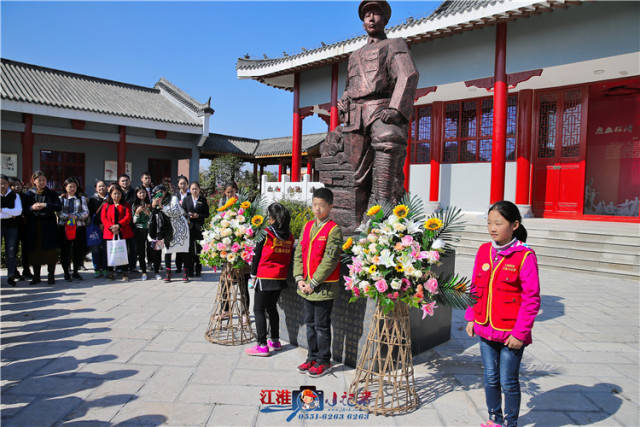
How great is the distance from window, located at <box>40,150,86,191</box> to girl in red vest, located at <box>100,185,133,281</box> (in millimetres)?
10502

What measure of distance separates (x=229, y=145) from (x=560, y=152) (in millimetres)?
14554

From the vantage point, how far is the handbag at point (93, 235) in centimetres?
589

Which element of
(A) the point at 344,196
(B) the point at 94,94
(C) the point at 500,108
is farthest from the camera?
(B) the point at 94,94

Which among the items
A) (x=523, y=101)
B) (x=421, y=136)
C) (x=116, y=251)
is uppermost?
(x=523, y=101)

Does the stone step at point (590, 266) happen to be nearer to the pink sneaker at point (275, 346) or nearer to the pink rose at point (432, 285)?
the pink sneaker at point (275, 346)

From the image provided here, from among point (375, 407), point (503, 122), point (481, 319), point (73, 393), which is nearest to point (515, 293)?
point (481, 319)

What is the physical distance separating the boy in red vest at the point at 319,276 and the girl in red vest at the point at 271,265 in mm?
266

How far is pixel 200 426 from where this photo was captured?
7.39 feet

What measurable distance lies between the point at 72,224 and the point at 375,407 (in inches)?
208

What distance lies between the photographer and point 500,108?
8555 millimetres

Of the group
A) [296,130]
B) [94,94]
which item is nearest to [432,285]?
[296,130]

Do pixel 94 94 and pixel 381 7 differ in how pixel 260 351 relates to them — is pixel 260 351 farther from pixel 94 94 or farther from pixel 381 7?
pixel 94 94

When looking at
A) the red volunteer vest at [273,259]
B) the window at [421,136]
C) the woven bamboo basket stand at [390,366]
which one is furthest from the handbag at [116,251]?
the window at [421,136]

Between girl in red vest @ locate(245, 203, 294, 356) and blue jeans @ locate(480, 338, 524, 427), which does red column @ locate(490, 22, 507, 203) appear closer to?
girl in red vest @ locate(245, 203, 294, 356)
